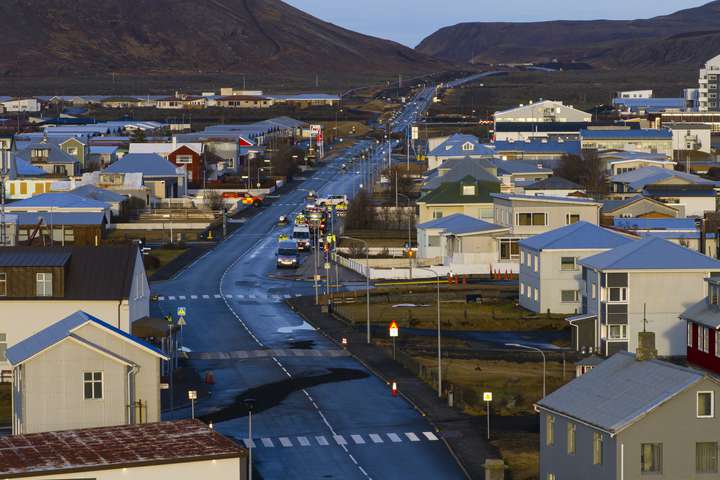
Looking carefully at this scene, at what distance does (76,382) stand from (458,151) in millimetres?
95114

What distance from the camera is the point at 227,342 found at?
60312mm

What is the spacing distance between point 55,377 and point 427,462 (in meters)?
8.25

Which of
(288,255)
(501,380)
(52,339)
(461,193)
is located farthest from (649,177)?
(52,339)

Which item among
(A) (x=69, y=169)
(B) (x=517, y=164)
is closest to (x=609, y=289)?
(B) (x=517, y=164)

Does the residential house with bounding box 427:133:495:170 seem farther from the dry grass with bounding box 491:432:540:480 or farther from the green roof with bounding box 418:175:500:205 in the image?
the dry grass with bounding box 491:432:540:480

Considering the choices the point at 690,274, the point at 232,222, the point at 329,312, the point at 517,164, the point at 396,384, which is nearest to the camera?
the point at 396,384

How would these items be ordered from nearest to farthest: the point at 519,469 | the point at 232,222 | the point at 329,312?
the point at 519,469, the point at 329,312, the point at 232,222

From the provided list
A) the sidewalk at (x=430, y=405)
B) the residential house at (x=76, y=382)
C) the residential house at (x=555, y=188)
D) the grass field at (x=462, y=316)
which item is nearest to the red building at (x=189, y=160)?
the residential house at (x=555, y=188)

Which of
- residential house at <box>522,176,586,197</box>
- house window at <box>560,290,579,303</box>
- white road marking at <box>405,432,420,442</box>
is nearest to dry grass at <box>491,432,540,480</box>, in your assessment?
white road marking at <box>405,432,420,442</box>

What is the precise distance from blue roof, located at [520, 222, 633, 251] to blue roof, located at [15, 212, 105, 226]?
30.7 meters

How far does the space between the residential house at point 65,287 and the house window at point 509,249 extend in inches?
1439

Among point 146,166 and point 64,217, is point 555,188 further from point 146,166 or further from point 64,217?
point 146,166

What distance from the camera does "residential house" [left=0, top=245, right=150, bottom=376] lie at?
4962 centimetres

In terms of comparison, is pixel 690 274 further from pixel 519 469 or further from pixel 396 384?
pixel 519 469
